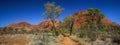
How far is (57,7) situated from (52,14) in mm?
2450

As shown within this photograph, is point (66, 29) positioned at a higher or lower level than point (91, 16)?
lower

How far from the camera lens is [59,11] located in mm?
50375

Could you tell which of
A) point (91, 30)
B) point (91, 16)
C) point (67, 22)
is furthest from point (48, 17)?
point (91, 30)

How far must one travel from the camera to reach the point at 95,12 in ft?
183

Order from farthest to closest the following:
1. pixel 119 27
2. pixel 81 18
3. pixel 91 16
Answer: pixel 81 18 < pixel 91 16 < pixel 119 27

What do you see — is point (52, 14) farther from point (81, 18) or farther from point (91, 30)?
point (81, 18)

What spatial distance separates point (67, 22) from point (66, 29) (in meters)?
2.96

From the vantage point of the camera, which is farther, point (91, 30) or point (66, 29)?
point (66, 29)

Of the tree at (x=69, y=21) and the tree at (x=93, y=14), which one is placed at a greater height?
the tree at (x=93, y=14)

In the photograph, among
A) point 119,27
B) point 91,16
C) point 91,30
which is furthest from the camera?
point 91,16

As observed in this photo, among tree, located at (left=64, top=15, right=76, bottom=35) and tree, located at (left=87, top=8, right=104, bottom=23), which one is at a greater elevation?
tree, located at (left=87, top=8, right=104, bottom=23)

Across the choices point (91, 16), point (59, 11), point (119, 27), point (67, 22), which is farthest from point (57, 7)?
point (119, 27)

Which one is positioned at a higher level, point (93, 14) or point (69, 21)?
point (93, 14)

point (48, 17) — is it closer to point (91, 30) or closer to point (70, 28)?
point (70, 28)
